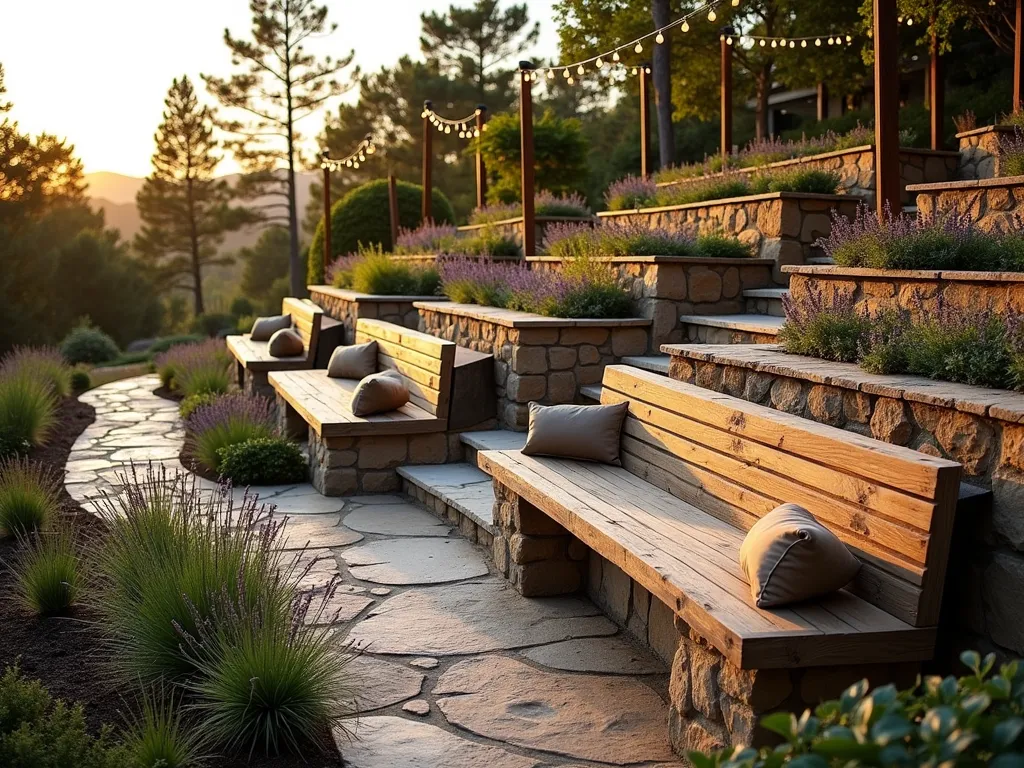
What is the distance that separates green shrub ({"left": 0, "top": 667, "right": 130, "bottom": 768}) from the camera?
2.64m

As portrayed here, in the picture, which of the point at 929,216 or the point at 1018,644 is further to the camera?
the point at 929,216

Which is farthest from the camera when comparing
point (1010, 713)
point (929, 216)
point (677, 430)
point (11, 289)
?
point (11, 289)

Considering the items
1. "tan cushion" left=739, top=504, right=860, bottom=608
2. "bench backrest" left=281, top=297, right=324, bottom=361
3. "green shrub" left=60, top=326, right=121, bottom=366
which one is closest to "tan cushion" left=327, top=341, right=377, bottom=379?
"bench backrest" left=281, top=297, right=324, bottom=361

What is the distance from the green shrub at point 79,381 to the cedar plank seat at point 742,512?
10001 millimetres

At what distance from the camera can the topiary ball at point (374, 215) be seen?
16.8 metres

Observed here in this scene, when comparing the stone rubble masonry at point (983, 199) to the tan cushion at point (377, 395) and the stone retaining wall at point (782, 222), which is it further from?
the tan cushion at point (377, 395)

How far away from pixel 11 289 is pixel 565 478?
25.7 m

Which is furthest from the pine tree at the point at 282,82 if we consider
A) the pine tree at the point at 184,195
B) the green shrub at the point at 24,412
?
the green shrub at the point at 24,412

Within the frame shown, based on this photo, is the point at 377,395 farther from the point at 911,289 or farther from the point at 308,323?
the point at 308,323

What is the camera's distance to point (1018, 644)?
2.61m

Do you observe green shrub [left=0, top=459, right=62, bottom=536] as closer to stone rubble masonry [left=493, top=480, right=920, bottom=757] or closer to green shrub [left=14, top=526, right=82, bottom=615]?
green shrub [left=14, top=526, right=82, bottom=615]

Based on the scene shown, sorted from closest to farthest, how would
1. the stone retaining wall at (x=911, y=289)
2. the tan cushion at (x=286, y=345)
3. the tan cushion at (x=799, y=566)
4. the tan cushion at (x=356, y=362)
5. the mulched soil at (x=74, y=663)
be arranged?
the tan cushion at (x=799, y=566), the mulched soil at (x=74, y=663), the stone retaining wall at (x=911, y=289), the tan cushion at (x=356, y=362), the tan cushion at (x=286, y=345)

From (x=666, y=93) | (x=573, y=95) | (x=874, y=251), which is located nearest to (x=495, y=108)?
(x=573, y=95)

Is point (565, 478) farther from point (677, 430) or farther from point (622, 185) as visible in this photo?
point (622, 185)
